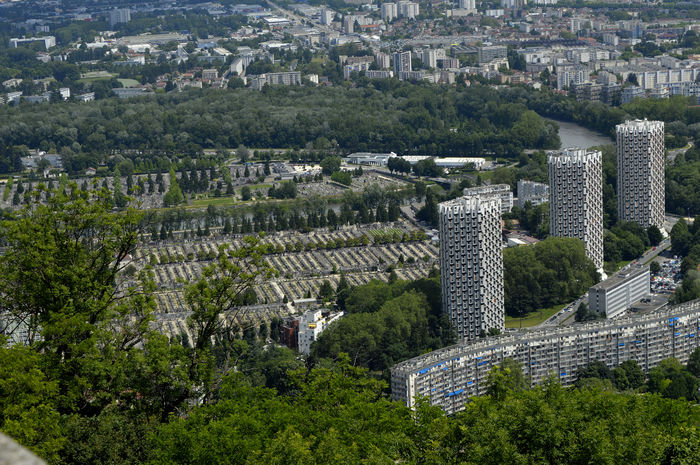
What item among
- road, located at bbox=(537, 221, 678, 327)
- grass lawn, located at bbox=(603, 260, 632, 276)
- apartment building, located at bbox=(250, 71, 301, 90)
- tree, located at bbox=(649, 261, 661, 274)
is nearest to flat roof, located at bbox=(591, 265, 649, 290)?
road, located at bbox=(537, 221, 678, 327)

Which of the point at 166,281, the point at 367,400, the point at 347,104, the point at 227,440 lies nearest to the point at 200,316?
the point at 227,440

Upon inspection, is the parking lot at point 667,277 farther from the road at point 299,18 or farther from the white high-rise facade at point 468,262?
the road at point 299,18

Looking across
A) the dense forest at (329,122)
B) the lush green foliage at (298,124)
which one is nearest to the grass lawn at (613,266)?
the dense forest at (329,122)

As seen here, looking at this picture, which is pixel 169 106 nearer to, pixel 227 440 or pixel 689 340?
pixel 689 340

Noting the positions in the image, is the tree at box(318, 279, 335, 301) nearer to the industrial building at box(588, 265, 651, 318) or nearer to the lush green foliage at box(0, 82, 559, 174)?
the industrial building at box(588, 265, 651, 318)

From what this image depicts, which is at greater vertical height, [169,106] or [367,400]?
[367,400]
